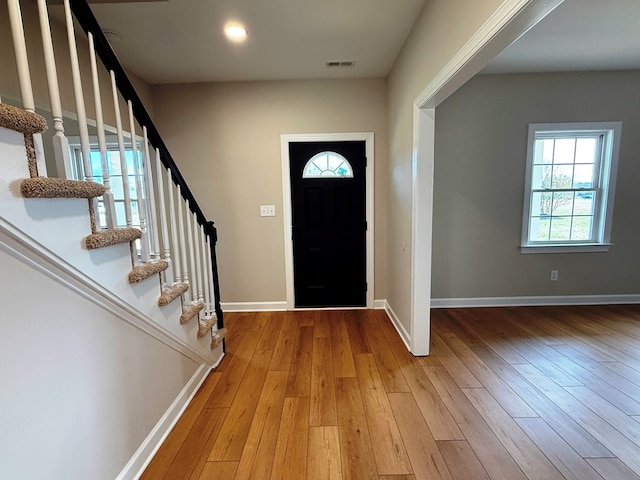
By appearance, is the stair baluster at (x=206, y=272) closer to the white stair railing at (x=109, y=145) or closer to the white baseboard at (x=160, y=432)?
the white stair railing at (x=109, y=145)

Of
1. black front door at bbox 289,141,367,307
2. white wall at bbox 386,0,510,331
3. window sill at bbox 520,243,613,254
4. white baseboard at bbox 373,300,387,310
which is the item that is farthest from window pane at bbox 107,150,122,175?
window sill at bbox 520,243,613,254

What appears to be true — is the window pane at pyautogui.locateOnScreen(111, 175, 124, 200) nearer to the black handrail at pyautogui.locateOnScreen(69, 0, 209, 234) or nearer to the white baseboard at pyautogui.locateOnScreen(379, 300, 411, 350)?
the black handrail at pyautogui.locateOnScreen(69, 0, 209, 234)

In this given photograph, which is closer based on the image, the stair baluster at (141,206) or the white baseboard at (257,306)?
the stair baluster at (141,206)

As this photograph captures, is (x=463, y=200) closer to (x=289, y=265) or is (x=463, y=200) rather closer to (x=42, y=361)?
(x=289, y=265)

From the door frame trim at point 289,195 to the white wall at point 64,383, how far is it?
208 centimetres

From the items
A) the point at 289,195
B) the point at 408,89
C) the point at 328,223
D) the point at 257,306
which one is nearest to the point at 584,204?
the point at 408,89

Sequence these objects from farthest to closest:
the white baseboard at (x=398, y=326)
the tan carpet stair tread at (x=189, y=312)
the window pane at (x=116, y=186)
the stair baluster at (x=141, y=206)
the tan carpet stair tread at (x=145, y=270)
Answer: the window pane at (x=116, y=186) < the white baseboard at (x=398, y=326) < the tan carpet stair tread at (x=189, y=312) < the stair baluster at (x=141, y=206) < the tan carpet stair tread at (x=145, y=270)

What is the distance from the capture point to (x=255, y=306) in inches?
142

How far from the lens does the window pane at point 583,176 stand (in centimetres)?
339

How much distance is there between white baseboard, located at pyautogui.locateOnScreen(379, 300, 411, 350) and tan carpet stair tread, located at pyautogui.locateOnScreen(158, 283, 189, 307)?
1890 millimetres

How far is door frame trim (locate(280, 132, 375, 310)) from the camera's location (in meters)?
3.33

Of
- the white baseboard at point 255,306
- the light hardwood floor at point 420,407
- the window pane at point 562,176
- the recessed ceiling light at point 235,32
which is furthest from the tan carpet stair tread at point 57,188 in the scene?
the window pane at point 562,176

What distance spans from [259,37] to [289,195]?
152cm

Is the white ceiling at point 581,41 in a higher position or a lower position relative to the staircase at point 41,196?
higher
